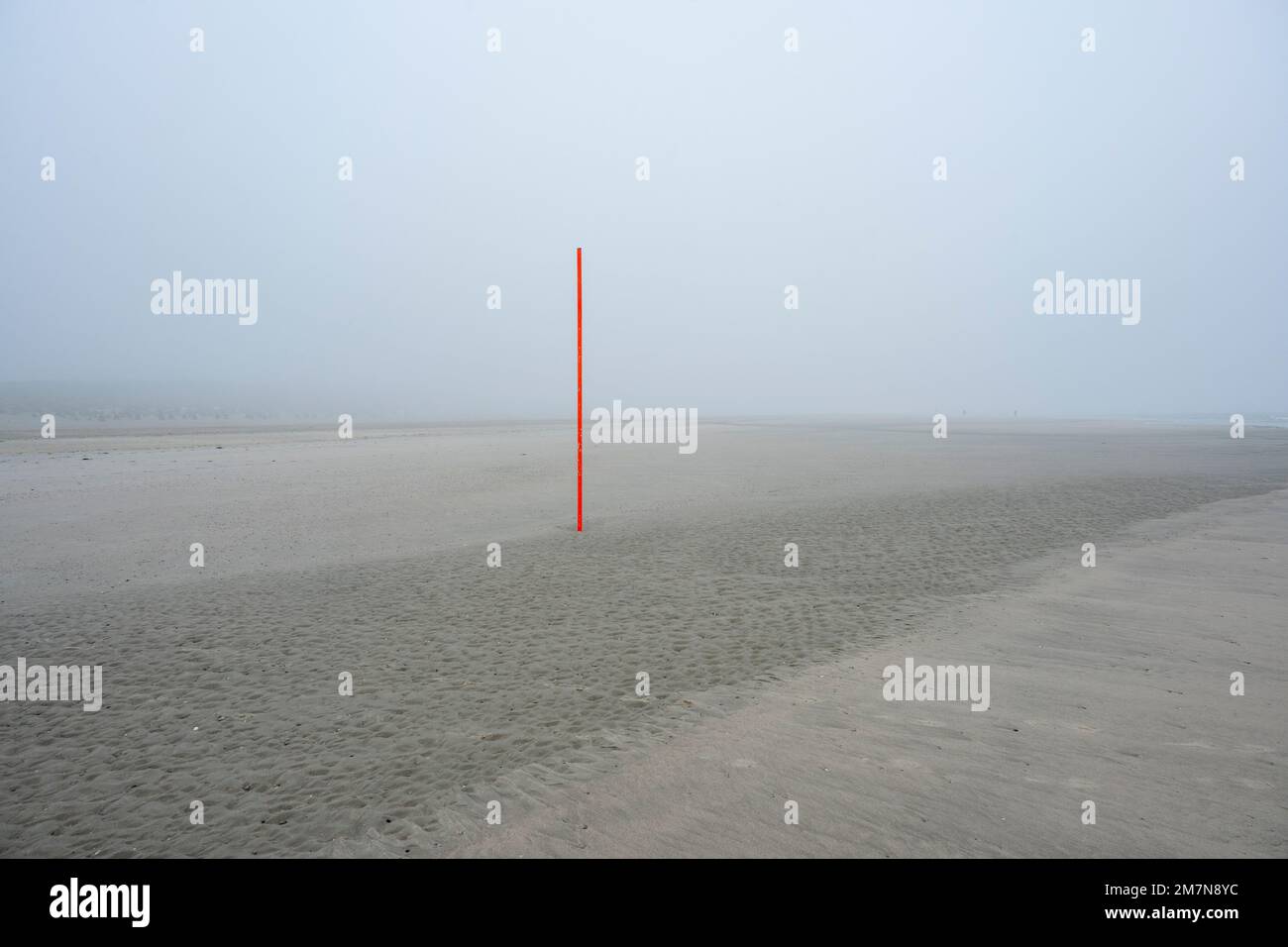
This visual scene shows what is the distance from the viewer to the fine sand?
5.22 metres

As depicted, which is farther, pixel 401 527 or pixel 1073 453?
pixel 1073 453

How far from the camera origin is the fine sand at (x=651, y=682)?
5219 millimetres

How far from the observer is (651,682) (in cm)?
808

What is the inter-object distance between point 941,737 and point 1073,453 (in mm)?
38601
